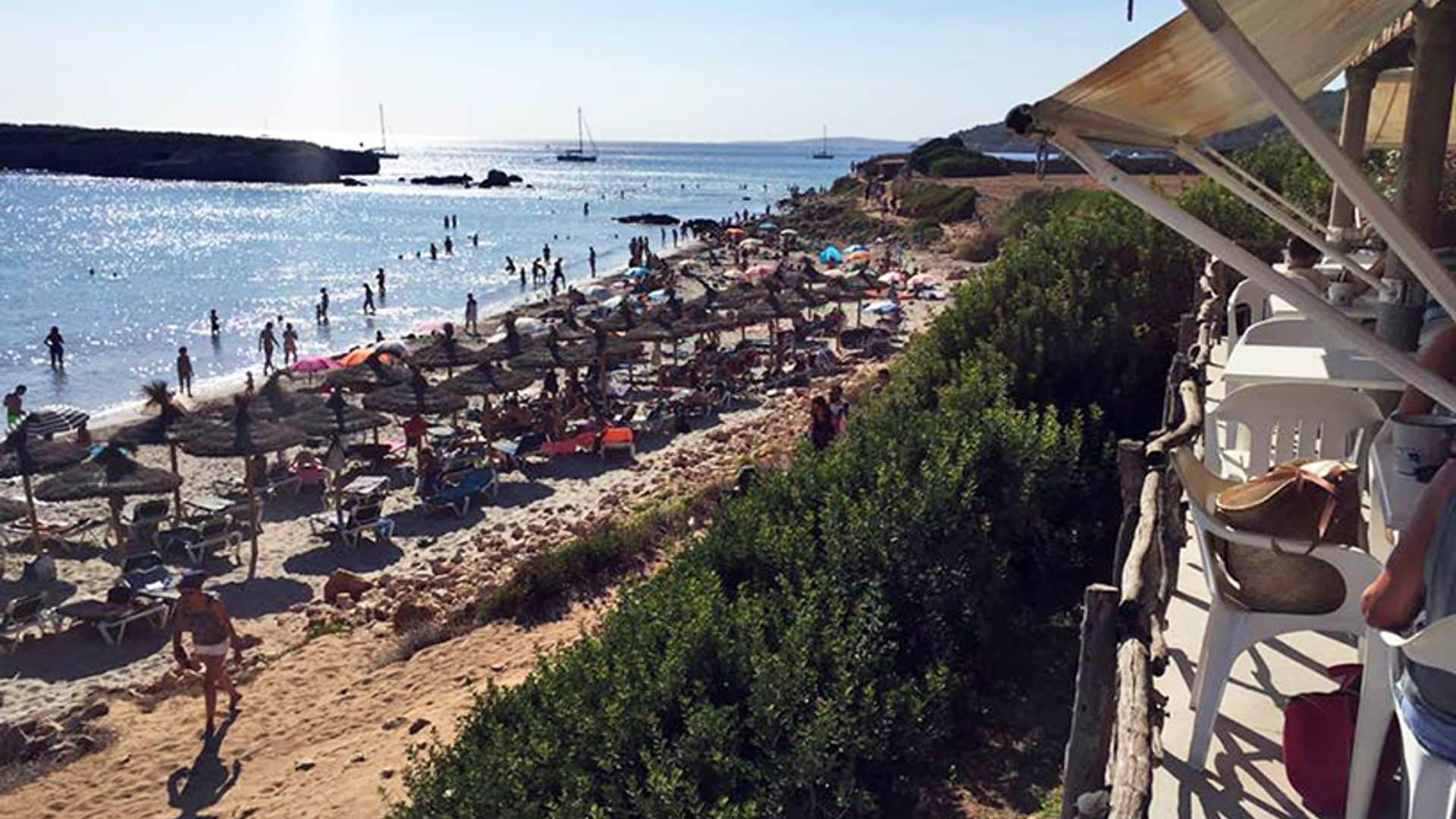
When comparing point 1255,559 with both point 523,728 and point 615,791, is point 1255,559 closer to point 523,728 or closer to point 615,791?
point 615,791

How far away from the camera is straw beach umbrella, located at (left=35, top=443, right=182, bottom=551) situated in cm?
1226

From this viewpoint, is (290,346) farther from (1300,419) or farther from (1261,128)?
(1300,419)

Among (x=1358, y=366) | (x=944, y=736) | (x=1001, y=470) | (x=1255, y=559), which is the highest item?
(x=1358, y=366)

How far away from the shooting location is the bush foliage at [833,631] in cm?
465

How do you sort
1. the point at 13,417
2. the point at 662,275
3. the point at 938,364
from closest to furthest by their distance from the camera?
the point at 938,364 < the point at 13,417 < the point at 662,275

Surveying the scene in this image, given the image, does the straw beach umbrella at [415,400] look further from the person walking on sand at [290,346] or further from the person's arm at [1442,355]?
the person's arm at [1442,355]

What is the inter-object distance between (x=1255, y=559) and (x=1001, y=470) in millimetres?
3239

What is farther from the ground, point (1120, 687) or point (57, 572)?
point (1120, 687)

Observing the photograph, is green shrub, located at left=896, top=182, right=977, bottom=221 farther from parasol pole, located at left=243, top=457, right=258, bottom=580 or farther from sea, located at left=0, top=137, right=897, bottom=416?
parasol pole, located at left=243, top=457, right=258, bottom=580

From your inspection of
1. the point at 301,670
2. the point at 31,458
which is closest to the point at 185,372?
the point at 31,458

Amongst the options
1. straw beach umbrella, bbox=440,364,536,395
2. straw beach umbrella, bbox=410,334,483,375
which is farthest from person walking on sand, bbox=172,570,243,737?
straw beach umbrella, bbox=410,334,483,375

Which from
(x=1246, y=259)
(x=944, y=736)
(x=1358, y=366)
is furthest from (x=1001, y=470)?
(x=1246, y=259)

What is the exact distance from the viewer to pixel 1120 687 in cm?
360

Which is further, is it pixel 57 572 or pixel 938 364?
pixel 57 572
